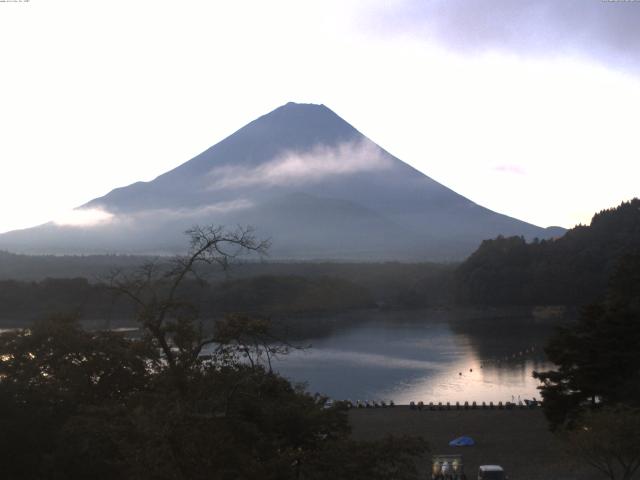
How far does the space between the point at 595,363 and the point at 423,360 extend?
36.2 feet

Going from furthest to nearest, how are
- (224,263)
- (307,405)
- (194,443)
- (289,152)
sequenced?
1. (289,152)
2. (307,405)
3. (224,263)
4. (194,443)

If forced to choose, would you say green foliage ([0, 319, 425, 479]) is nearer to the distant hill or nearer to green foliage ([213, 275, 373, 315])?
green foliage ([213, 275, 373, 315])

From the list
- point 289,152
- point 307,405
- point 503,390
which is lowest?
point 503,390

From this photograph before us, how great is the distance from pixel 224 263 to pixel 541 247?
40.0 metres

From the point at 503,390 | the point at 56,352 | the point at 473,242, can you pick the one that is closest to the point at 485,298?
the point at 503,390

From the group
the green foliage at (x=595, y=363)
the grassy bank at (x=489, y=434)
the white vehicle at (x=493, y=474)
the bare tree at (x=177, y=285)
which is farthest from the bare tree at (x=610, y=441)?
the bare tree at (x=177, y=285)

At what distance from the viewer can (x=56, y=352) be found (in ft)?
20.3

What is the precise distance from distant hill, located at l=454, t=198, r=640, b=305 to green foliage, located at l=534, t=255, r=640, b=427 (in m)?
26.0

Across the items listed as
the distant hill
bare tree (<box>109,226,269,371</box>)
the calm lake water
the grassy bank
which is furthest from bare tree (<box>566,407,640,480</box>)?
the distant hill

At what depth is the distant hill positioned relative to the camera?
3753cm

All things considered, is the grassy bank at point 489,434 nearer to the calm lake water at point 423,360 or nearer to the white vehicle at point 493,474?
the white vehicle at point 493,474

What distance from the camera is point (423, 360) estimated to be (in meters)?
21.3

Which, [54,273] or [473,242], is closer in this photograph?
[54,273]

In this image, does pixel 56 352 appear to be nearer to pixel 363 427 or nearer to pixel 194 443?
pixel 194 443
